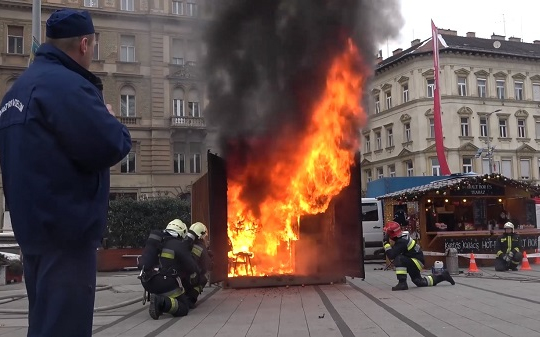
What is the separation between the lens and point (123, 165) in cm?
2961

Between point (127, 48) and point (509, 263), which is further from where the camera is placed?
point (127, 48)

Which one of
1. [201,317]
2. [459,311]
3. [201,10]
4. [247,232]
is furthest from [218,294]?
[201,10]

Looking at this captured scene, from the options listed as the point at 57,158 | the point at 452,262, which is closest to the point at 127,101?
the point at 452,262

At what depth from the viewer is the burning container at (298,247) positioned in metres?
11.0

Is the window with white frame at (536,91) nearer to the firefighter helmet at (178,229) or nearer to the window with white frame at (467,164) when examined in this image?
the window with white frame at (467,164)

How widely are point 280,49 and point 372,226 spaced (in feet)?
32.5

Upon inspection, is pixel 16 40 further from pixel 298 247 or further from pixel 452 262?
pixel 452 262

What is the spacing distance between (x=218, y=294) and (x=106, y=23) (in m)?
13.1

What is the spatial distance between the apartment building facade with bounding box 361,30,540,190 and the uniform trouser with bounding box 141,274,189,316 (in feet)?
113

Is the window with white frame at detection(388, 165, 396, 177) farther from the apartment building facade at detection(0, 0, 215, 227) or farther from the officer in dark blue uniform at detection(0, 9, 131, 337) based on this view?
the officer in dark blue uniform at detection(0, 9, 131, 337)

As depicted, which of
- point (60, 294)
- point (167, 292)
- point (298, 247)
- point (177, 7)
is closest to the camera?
point (60, 294)

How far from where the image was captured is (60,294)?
2221 millimetres

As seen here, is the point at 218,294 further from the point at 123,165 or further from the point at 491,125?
the point at 491,125

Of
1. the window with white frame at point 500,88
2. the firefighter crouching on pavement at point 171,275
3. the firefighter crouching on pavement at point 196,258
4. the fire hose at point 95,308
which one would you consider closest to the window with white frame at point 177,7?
→ the firefighter crouching on pavement at point 196,258
